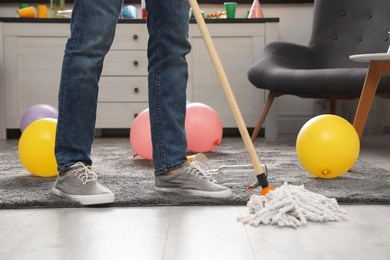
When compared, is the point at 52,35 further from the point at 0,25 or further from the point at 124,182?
the point at 124,182

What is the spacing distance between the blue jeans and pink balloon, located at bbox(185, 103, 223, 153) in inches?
44.2

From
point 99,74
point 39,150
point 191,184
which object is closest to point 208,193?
point 191,184

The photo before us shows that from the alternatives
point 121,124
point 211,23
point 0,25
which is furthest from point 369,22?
point 0,25

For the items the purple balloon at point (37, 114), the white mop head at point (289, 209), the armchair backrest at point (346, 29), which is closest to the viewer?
the white mop head at point (289, 209)

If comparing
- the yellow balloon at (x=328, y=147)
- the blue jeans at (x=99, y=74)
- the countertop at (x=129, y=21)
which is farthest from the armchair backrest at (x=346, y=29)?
the blue jeans at (x=99, y=74)

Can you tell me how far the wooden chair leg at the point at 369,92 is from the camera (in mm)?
2561

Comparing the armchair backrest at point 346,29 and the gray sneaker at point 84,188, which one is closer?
the gray sneaker at point 84,188

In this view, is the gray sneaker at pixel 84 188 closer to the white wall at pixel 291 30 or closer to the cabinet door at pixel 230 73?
the cabinet door at pixel 230 73

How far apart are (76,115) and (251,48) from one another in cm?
258

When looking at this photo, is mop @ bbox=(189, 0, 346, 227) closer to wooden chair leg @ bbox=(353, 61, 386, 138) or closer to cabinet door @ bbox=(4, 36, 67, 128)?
wooden chair leg @ bbox=(353, 61, 386, 138)

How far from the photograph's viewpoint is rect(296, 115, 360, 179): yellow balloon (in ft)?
6.94

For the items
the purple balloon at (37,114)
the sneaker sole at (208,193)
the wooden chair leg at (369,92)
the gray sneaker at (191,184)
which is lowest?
the purple balloon at (37,114)

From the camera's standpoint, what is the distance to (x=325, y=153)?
212cm

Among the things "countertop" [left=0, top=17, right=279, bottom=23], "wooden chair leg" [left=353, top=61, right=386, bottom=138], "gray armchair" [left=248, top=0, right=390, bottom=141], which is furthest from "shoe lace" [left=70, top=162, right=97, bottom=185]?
"countertop" [left=0, top=17, right=279, bottom=23]
